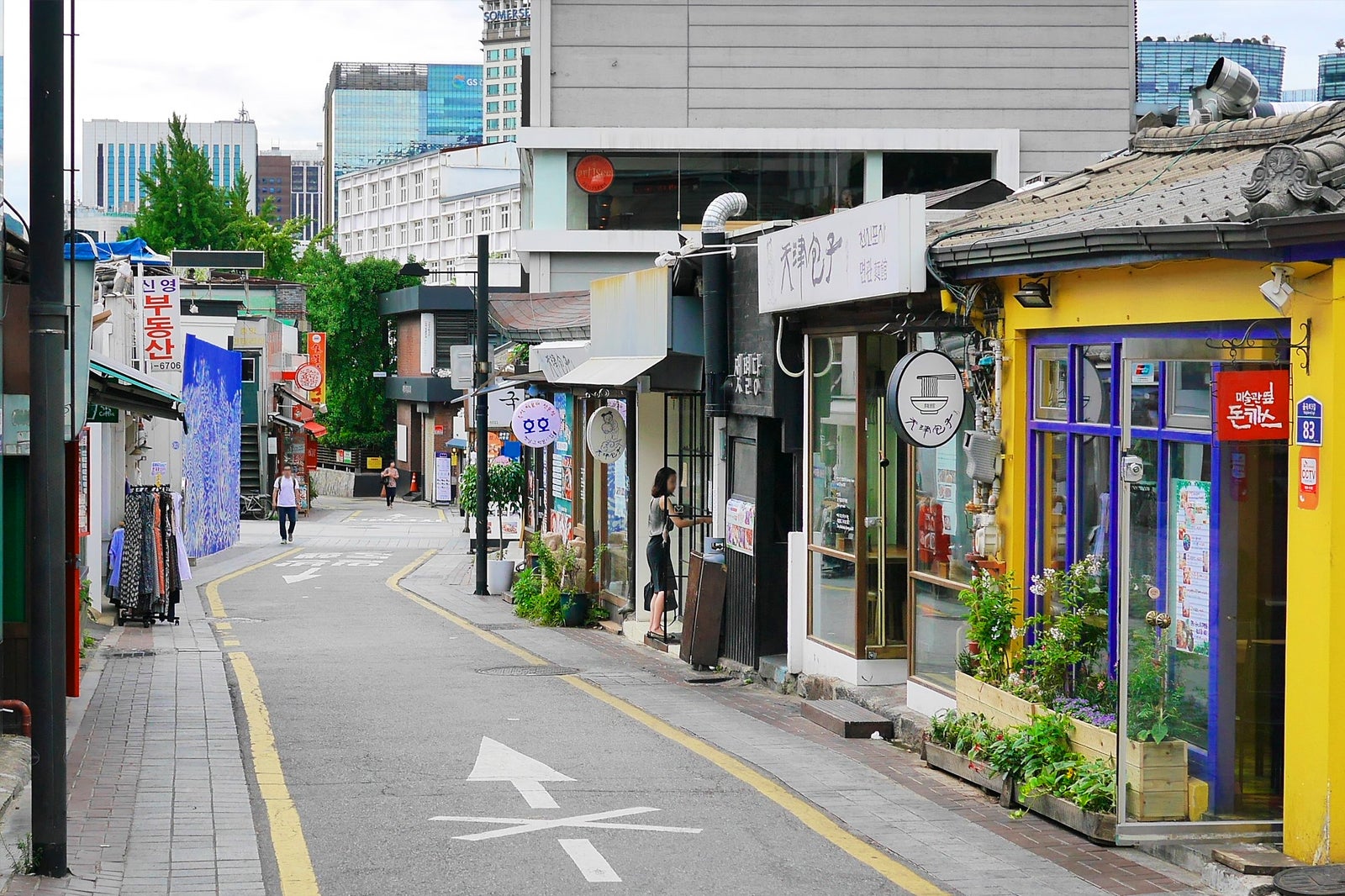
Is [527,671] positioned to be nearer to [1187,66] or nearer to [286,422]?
[1187,66]

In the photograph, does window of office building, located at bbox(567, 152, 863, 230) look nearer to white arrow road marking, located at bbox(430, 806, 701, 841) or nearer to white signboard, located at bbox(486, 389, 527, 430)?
white signboard, located at bbox(486, 389, 527, 430)

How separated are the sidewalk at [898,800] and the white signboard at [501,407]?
37.8ft

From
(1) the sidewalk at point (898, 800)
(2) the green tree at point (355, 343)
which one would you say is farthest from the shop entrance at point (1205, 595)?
(2) the green tree at point (355, 343)

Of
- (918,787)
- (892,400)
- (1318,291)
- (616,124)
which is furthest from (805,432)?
(616,124)

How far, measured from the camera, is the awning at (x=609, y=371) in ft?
51.3

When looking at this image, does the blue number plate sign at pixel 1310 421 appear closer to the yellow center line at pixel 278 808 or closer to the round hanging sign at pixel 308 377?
the yellow center line at pixel 278 808

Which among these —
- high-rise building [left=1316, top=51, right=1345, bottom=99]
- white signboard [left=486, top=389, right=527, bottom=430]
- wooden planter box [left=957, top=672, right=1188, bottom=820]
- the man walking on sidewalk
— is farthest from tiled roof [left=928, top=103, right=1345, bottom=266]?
the man walking on sidewalk

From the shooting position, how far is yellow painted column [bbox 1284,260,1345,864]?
279 inches

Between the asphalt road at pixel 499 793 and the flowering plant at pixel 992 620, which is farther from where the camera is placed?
the flowering plant at pixel 992 620

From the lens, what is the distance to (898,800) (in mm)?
9297

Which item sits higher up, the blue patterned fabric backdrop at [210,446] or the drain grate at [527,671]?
the blue patterned fabric backdrop at [210,446]

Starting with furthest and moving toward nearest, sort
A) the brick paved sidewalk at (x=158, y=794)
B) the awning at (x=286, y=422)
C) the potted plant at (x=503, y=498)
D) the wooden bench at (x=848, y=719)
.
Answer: the awning at (x=286, y=422) < the potted plant at (x=503, y=498) < the wooden bench at (x=848, y=719) < the brick paved sidewalk at (x=158, y=794)

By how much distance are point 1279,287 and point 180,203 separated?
6742 centimetres

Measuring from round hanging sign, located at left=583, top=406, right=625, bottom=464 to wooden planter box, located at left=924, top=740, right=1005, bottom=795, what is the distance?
8881 mm
